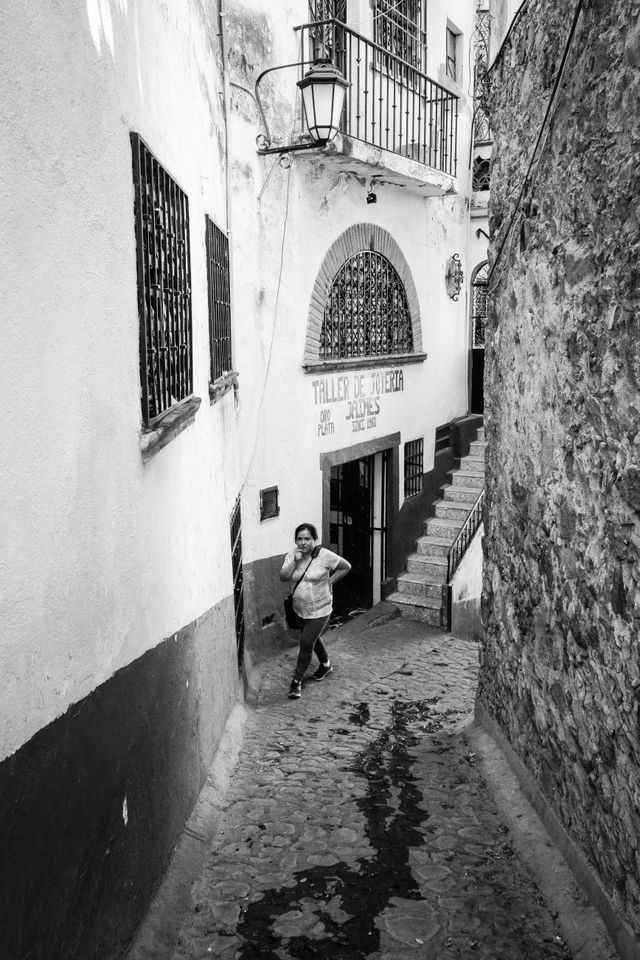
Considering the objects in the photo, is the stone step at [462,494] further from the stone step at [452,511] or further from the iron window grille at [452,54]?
the iron window grille at [452,54]

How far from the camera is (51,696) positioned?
9.86 feet

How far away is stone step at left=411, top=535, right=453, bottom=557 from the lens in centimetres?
1235

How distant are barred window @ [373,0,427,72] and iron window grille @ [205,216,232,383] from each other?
4236 mm

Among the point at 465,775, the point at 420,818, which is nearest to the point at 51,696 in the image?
the point at 420,818

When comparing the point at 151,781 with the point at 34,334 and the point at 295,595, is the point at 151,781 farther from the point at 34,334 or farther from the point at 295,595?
the point at 295,595

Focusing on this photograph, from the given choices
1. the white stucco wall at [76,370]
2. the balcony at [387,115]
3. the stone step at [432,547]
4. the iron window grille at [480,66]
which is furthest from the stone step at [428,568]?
the white stucco wall at [76,370]

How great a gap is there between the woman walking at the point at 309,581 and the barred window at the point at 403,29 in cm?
610

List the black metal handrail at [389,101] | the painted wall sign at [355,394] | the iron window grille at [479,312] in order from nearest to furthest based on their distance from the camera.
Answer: the black metal handrail at [389,101] < the painted wall sign at [355,394] < the iron window grille at [479,312]

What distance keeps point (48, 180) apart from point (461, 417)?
11.7 meters

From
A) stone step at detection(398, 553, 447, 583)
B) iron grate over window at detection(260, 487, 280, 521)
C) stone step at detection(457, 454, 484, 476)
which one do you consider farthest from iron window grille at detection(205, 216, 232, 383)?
stone step at detection(457, 454, 484, 476)

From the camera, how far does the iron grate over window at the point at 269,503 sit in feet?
30.7

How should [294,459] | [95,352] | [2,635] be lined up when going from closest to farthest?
[2,635] → [95,352] → [294,459]

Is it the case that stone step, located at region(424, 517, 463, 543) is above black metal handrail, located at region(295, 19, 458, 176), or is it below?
below

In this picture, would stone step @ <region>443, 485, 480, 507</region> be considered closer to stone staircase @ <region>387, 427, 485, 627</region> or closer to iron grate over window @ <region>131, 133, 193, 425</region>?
stone staircase @ <region>387, 427, 485, 627</region>
